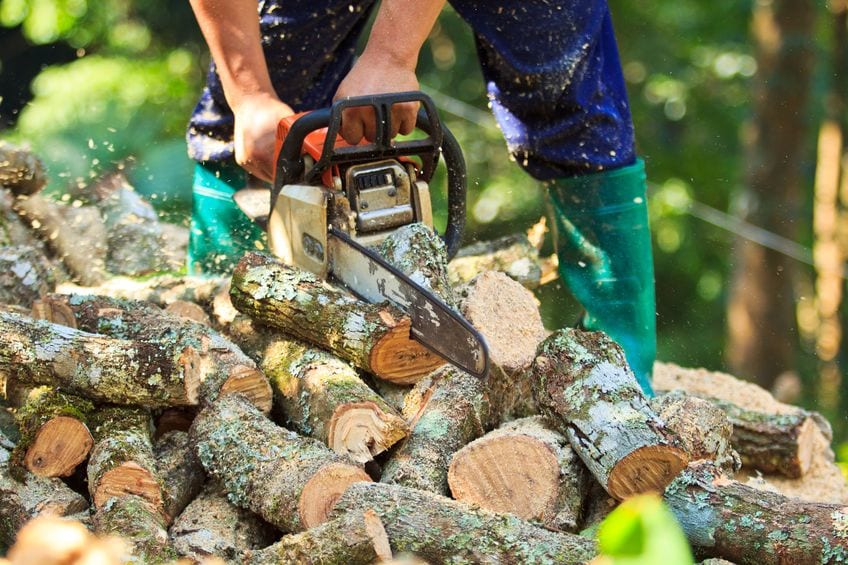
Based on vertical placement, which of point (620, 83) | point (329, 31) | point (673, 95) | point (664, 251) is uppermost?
point (329, 31)

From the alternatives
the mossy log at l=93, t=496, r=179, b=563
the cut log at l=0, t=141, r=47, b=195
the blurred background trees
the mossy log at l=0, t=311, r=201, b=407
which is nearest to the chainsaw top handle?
the mossy log at l=0, t=311, r=201, b=407

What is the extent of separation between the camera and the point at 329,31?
347cm

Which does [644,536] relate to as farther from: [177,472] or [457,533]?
[177,472]

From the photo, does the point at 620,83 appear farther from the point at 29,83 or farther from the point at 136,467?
the point at 29,83

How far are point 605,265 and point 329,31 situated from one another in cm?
121

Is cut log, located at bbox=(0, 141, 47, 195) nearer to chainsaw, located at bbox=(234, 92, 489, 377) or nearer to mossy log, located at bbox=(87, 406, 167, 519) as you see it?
chainsaw, located at bbox=(234, 92, 489, 377)

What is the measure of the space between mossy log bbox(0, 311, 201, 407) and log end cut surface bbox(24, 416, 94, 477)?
0.36ft

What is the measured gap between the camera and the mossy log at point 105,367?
2.24 metres

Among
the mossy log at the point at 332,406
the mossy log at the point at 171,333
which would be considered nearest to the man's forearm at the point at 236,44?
the mossy log at the point at 171,333

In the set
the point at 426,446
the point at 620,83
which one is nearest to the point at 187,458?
the point at 426,446

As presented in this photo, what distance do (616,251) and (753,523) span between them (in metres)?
1.56

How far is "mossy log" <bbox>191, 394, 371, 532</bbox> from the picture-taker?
1995 mm

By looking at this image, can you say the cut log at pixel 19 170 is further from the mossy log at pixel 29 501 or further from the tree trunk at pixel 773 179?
the tree trunk at pixel 773 179

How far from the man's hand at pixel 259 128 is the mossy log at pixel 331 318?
11.7 inches
